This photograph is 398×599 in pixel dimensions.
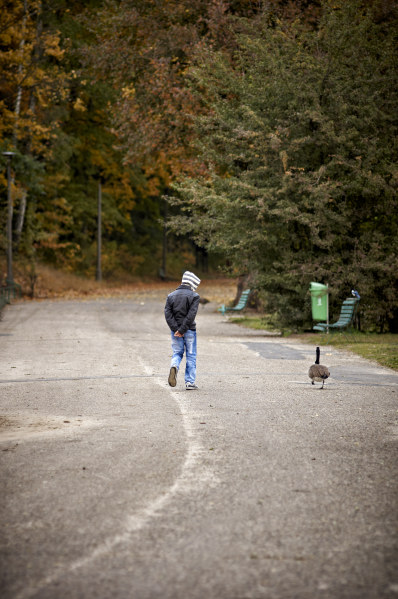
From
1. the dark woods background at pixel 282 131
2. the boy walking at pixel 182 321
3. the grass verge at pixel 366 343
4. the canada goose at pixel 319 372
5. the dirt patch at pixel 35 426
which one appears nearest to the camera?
the dirt patch at pixel 35 426

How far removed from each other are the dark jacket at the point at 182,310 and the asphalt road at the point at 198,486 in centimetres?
92

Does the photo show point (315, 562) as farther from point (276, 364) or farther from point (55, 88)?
point (55, 88)

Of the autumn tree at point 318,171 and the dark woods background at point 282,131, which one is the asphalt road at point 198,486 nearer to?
the autumn tree at point 318,171

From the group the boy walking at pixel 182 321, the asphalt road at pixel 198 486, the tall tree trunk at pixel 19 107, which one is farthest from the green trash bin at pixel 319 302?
the tall tree trunk at pixel 19 107

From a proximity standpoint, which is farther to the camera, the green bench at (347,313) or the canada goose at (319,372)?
the green bench at (347,313)

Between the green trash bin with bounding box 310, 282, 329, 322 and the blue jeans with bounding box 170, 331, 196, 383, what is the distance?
9059 millimetres

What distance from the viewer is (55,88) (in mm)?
41500

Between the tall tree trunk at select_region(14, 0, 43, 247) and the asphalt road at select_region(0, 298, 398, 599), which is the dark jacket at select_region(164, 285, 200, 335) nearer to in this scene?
the asphalt road at select_region(0, 298, 398, 599)

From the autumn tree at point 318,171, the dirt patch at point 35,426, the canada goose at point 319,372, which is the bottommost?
the dirt patch at point 35,426

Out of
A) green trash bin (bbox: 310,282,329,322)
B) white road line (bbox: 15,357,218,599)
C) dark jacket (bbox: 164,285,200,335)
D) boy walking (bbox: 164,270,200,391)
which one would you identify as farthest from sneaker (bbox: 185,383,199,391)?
green trash bin (bbox: 310,282,329,322)

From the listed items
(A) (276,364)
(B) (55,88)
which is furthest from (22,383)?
(B) (55,88)

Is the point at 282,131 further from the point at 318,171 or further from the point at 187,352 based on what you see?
the point at 187,352

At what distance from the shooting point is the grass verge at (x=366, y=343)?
16.3 metres

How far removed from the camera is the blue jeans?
1189cm
